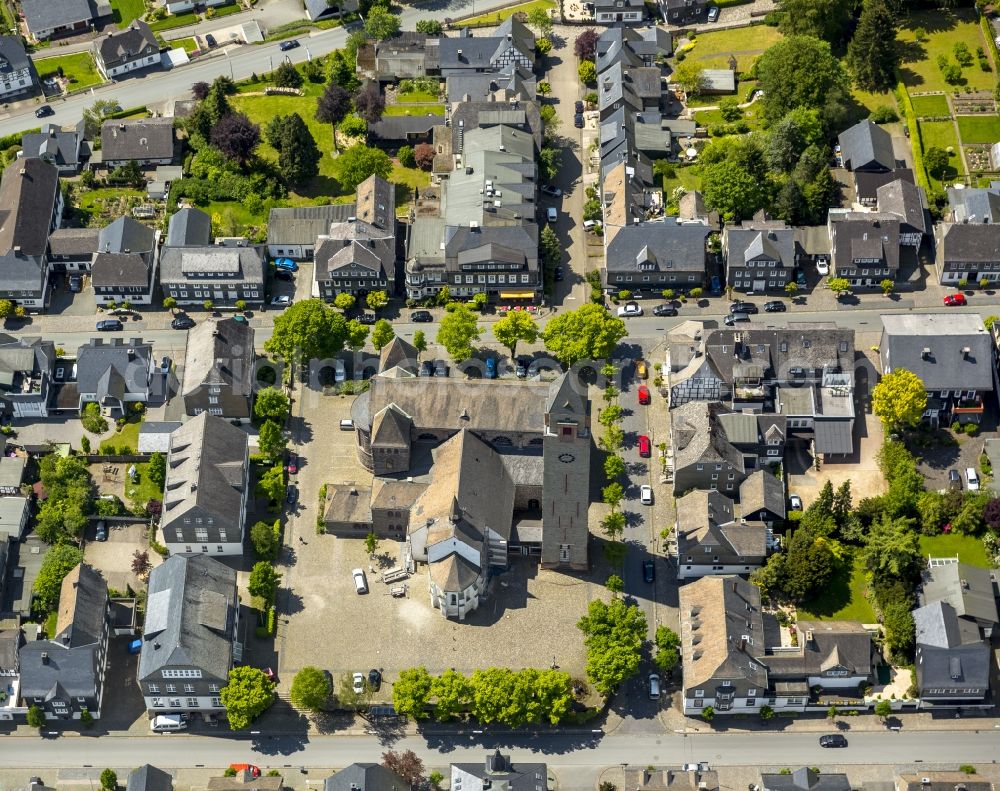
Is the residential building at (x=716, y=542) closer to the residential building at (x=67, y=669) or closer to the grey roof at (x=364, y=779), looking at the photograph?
the grey roof at (x=364, y=779)

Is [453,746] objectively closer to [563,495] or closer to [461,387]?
[563,495]

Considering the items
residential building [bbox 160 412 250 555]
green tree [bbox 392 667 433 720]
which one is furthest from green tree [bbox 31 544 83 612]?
green tree [bbox 392 667 433 720]

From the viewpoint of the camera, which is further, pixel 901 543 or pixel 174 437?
pixel 174 437

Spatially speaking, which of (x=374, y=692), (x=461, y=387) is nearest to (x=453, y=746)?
(x=374, y=692)

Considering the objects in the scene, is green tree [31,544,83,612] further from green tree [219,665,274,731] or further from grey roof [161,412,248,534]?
green tree [219,665,274,731]

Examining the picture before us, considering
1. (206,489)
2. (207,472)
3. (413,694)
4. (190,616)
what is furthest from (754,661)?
(207,472)

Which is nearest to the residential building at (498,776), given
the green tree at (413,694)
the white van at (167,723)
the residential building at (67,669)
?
the green tree at (413,694)
